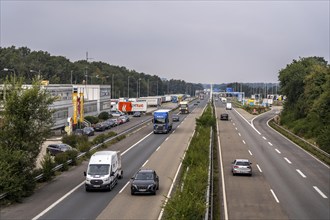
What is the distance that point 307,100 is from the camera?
257ft

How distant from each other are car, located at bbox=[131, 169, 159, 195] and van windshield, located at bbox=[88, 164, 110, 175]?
2.09 m

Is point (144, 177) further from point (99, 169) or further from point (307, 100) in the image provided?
point (307, 100)

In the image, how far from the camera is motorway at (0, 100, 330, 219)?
25.1 m

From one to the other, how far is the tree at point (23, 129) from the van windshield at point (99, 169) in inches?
143

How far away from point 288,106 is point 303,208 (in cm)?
7022

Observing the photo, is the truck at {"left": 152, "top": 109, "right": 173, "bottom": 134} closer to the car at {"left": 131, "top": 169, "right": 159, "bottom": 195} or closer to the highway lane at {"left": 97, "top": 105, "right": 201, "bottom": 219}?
the highway lane at {"left": 97, "top": 105, "right": 201, "bottom": 219}

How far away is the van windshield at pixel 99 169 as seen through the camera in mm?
30406

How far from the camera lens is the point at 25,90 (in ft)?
105

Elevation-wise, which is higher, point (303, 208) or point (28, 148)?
point (28, 148)

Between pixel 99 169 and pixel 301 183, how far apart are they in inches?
570

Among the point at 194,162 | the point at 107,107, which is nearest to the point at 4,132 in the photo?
the point at 194,162

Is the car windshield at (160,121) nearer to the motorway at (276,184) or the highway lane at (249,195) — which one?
the motorway at (276,184)

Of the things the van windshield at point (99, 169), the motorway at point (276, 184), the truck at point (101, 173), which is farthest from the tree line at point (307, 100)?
the van windshield at point (99, 169)

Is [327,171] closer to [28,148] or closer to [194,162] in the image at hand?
[194,162]
